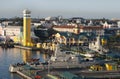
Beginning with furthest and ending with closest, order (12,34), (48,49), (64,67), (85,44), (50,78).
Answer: (12,34) → (85,44) → (48,49) → (64,67) → (50,78)

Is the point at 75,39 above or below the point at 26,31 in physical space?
below

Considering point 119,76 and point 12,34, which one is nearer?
point 119,76

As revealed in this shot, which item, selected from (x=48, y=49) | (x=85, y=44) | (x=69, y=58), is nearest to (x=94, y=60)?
(x=69, y=58)

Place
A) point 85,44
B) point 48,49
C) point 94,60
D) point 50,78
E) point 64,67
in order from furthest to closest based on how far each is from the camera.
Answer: point 85,44, point 48,49, point 94,60, point 64,67, point 50,78

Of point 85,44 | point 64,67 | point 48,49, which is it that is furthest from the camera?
point 85,44

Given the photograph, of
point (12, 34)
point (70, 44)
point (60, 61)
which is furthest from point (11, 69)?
point (12, 34)

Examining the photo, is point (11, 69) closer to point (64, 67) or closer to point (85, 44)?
point (64, 67)

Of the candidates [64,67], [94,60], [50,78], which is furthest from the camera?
[94,60]

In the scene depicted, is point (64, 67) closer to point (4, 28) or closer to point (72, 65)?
point (72, 65)

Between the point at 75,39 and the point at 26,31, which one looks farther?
the point at 26,31
